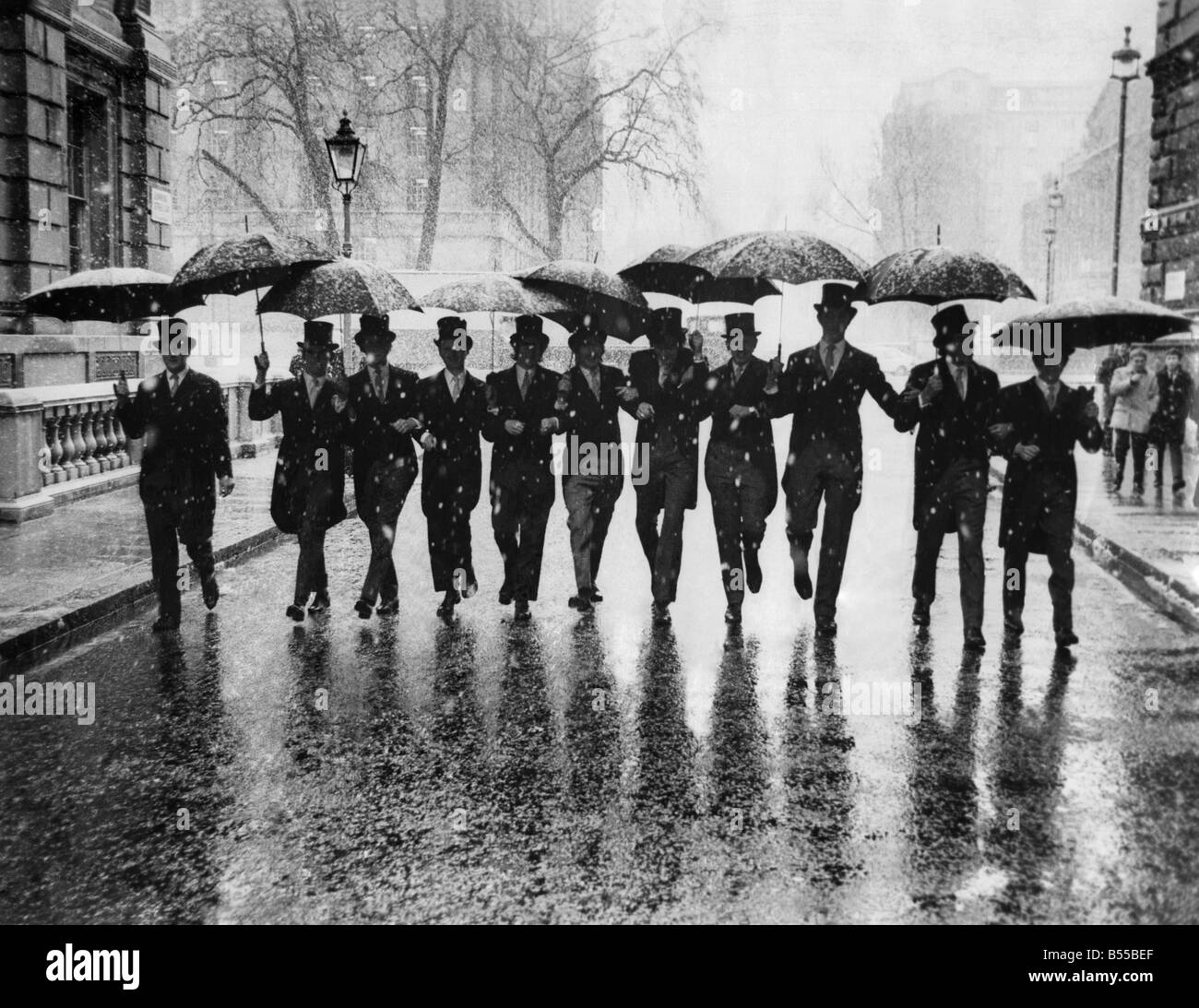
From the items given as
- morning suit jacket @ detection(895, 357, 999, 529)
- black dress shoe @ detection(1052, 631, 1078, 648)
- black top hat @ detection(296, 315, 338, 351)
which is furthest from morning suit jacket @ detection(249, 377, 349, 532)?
black dress shoe @ detection(1052, 631, 1078, 648)

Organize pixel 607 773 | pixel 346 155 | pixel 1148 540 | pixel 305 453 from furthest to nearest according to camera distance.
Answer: pixel 346 155 < pixel 1148 540 < pixel 305 453 < pixel 607 773

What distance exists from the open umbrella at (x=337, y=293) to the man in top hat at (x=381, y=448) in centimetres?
28

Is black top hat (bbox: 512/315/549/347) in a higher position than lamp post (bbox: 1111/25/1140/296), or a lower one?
lower

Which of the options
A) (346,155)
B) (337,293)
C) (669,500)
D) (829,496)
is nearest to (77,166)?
(346,155)

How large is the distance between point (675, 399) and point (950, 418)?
5.97ft

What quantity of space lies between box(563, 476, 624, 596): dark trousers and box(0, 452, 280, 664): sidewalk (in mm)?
3237

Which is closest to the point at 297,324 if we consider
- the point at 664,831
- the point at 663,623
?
the point at 663,623

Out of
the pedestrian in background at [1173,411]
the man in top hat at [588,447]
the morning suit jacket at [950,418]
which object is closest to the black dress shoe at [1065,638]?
the morning suit jacket at [950,418]

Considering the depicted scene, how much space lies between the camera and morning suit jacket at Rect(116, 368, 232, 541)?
832cm

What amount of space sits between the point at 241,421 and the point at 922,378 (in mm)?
15723

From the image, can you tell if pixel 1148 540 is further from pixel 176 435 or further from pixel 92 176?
pixel 92 176

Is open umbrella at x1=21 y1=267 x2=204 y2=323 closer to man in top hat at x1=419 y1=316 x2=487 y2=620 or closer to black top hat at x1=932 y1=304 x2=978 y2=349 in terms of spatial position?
man in top hat at x1=419 y1=316 x2=487 y2=620

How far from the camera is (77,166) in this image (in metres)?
18.5
